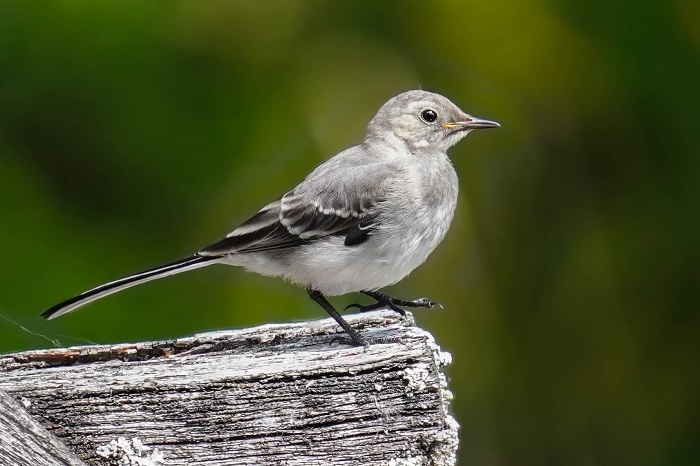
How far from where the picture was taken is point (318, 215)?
12.9ft

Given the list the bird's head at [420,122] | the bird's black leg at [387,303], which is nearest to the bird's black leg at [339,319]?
the bird's black leg at [387,303]

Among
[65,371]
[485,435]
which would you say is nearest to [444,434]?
[65,371]

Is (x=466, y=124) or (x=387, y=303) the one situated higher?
(x=466, y=124)

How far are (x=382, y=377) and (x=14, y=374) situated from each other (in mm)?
855

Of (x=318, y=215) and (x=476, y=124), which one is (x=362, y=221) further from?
(x=476, y=124)

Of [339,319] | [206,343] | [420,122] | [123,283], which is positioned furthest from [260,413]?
[420,122]

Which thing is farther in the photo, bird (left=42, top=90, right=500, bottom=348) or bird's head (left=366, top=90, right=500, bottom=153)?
bird's head (left=366, top=90, right=500, bottom=153)

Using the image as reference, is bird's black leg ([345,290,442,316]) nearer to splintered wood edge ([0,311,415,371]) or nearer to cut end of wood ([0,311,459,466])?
splintered wood edge ([0,311,415,371])

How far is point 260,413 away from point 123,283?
1359 millimetres

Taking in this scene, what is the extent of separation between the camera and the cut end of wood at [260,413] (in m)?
2.16

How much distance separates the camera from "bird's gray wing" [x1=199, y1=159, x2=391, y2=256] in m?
3.86

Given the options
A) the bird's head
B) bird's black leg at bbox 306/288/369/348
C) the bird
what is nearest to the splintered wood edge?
bird's black leg at bbox 306/288/369/348

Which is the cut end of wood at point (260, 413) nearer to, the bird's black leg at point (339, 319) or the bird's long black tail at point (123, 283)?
the bird's black leg at point (339, 319)

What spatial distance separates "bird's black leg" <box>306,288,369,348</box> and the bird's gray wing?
0.21m
